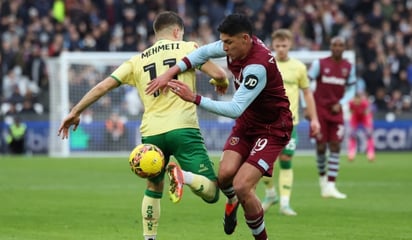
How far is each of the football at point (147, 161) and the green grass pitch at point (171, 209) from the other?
193 centimetres

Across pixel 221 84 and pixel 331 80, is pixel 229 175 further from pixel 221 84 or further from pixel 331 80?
pixel 331 80

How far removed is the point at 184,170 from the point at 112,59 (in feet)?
70.6

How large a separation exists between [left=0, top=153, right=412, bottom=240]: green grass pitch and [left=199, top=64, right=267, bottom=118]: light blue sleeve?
264 centimetres

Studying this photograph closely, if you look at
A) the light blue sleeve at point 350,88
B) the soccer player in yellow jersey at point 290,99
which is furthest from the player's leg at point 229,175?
the light blue sleeve at point 350,88

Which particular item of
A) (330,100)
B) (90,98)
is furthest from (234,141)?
(330,100)

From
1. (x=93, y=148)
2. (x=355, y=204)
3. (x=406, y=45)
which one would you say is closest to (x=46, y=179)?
(x=355, y=204)

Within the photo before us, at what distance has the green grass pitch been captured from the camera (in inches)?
503

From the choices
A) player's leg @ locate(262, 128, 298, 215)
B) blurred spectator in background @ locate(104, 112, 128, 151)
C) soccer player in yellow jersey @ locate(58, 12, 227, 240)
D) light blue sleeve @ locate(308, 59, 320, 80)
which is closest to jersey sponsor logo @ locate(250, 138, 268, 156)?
soccer player in yellow jersey @ locate(58, 12, 227, 240)

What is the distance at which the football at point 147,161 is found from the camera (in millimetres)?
10320

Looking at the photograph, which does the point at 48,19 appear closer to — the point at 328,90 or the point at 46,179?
the point at 46,179

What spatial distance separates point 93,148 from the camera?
32.4 m

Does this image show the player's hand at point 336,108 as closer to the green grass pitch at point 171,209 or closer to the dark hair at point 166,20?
the green grass pitch at point 171,209

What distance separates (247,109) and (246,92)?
71 cm

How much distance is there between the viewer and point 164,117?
10805mm
